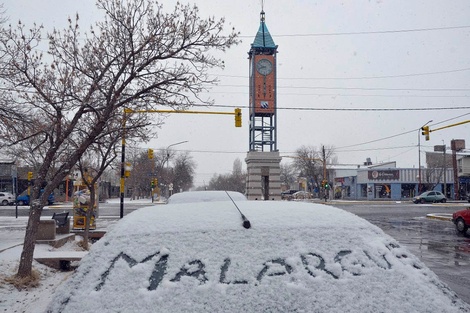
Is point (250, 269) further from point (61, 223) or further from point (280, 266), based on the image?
point (61, 223)

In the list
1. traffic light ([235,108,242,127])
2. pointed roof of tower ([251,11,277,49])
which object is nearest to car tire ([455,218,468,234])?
traffic light ([235,108,242,127])

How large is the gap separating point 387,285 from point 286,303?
548 millimetres

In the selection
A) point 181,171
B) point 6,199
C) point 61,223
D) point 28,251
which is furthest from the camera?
point 181,171

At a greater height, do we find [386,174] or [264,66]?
[264,66]

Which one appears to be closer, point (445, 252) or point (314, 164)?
point (445, 252)

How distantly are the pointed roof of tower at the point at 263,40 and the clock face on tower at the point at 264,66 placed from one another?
4.81 feet

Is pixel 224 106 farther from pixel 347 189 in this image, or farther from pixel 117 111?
pixel 347 189

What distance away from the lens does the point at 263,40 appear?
40344mm

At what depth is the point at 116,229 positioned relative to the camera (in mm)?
2645

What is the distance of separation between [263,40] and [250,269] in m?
39.9

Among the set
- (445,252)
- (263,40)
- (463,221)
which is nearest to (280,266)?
(445,252)

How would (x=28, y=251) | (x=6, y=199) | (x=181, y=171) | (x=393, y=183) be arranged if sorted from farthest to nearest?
(x=181, y=171) → (x=393, y=183) → (x=6, y=199) → (x=28, y=251)

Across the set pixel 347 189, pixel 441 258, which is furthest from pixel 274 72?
pixel 347 189

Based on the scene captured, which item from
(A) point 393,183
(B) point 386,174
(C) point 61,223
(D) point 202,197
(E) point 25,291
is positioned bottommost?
(E) point 25,291
